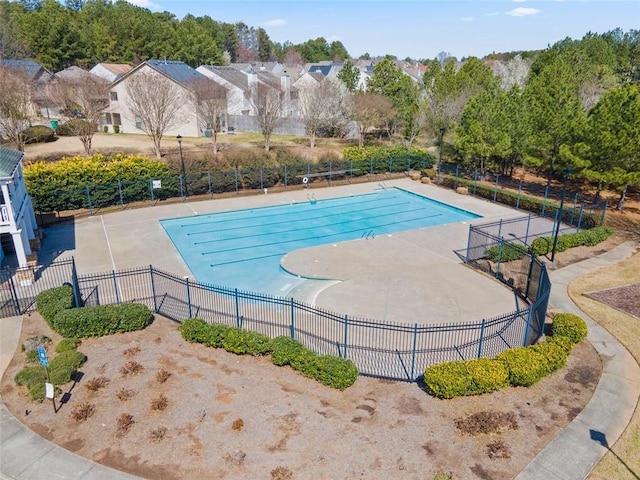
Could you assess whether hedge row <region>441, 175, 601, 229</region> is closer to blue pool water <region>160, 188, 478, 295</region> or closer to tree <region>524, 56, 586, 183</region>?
tree <region>524, 56, 586, 183</region>

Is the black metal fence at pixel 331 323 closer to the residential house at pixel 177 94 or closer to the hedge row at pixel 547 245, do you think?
the hedge row at pixel 547 245

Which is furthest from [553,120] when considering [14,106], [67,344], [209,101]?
[14,106]

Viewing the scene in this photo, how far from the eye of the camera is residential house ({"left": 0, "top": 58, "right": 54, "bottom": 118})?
4884 centimetres

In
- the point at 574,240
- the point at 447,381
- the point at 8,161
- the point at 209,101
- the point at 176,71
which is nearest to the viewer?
the point at 447,381

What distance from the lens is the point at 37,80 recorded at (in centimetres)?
5441

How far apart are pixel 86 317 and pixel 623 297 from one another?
70.6 feet

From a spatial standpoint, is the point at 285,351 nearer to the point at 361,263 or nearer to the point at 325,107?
the point at 361,263

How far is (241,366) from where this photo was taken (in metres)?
14.9


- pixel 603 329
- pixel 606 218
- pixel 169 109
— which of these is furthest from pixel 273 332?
pixel 169 109

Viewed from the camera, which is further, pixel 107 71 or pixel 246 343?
pixel 107 71

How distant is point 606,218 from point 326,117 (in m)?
30.0

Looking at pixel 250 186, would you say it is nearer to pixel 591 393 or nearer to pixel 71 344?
pixel 71 344

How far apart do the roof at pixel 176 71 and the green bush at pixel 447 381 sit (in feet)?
145

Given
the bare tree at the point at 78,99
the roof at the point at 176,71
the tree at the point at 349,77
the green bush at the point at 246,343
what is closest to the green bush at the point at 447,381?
the green bush at the point at 246,343
